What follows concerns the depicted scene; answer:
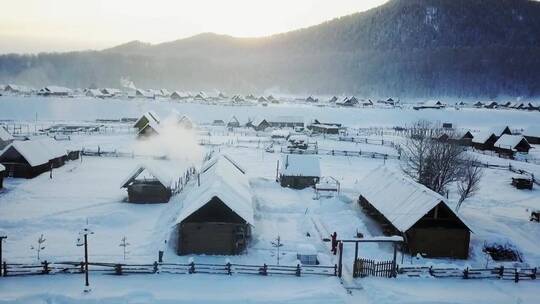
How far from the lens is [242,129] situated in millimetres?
82438

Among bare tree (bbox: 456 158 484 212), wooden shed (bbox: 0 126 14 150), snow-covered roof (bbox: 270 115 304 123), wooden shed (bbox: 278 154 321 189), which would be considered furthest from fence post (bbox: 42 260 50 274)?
snow-covered roof (bbox: 270 115 304 123)

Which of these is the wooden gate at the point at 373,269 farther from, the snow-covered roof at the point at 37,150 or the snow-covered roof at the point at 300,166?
the snow-covered roof at the point at 37,150

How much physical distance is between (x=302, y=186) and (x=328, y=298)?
20.1 meters

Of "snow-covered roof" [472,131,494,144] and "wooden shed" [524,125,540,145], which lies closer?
"snow-covered roof" [472,131,494,144]

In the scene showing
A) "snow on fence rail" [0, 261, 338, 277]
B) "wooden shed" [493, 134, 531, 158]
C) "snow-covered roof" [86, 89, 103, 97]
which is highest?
"snow-covered roof" [86, 89, 103, 97]

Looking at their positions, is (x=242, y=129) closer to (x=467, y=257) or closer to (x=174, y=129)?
(x=174, y=129)

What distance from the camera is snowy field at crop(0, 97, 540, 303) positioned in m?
19.3

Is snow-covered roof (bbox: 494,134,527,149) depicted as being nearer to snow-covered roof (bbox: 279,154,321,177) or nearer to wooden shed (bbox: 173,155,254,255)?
snow-covered roof (bbox: 279,154,321,177)

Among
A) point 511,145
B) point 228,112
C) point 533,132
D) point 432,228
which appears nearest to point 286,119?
point 228,112

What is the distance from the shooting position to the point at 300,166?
129 ft

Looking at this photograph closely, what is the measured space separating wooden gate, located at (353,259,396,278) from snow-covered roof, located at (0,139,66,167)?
3124 cm

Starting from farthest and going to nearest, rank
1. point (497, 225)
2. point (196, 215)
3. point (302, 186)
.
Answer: point (302, 186) < point (497, 225) < point (196, 215)

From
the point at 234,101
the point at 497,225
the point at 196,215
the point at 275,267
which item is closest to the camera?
the point at 275,267

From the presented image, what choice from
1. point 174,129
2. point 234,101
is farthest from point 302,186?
point 234,101
